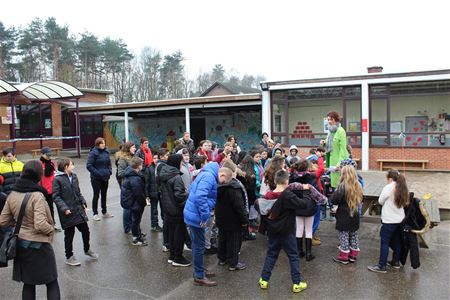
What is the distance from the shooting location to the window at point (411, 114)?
47.8 ft

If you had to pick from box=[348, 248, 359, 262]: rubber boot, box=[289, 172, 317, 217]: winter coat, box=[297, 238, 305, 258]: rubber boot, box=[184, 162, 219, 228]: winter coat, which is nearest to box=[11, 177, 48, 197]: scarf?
box=[184, 162, 219, 228]: winter coat

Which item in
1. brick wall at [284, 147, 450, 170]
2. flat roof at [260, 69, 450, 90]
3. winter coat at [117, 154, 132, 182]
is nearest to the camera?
winter coat at [117, 154, 132, 182]

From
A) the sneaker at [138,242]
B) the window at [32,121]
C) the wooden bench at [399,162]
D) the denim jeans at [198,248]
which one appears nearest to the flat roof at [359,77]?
the wooden bench at [399,162]

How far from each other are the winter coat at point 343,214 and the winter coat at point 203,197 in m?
1.67

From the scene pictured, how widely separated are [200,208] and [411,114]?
1459 centimetres

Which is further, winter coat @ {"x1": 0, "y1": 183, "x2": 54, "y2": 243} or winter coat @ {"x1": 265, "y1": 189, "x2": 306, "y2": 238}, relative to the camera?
winter coat @ {"x1": 265, "y1": 189, "x2": 306, "y2": 238}

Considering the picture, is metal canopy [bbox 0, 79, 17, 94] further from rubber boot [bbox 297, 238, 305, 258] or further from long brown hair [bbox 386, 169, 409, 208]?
long brown hair [bbox 386, 169, 409, 208]

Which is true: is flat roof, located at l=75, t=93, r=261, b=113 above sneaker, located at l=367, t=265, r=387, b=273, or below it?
above

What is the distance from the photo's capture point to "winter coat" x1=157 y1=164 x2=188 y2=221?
5.31m

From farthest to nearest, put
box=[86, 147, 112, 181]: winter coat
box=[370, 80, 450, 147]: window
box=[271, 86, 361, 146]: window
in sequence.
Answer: box=[271, 86, 361, 146]: window, box=[370, 80, 450, 147]: window, box=[86, 147, 112, 181]: winter coat

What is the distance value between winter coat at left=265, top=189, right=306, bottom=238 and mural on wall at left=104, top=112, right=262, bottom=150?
15503 mm

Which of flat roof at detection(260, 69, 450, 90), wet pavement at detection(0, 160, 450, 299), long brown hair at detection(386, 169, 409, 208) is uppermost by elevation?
flat roof at detection(260, 69, 450, 90)

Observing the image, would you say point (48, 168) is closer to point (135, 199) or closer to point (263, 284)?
point (135, 199)

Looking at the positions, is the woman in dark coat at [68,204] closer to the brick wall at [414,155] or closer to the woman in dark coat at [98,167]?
the woman in dark coat at [98,167]
